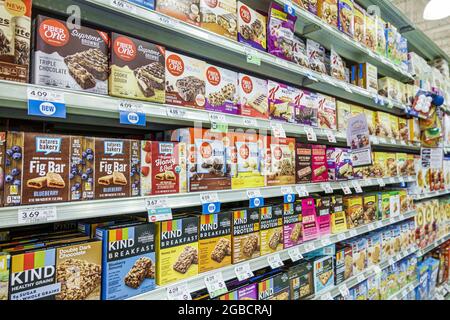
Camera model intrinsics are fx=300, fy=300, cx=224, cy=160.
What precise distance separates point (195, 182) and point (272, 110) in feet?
2.14

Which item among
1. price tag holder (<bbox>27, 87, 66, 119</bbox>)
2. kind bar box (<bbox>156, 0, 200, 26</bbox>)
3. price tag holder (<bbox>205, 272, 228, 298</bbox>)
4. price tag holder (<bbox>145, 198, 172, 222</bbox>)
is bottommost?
price tag holder (<bbox>205, 272, 228, 298</bbox>)

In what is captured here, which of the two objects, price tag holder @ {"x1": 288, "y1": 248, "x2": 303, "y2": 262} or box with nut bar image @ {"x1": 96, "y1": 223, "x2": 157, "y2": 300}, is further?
price tag holder @ {"x1": 288, "y1": 248, "x2": 303, "y2": 262}

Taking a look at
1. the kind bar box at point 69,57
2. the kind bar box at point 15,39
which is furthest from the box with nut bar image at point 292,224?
the kind bar box at point 15,39

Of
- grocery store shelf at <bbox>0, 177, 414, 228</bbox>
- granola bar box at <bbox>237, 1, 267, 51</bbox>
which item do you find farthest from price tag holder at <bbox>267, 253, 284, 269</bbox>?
granola bar box at <bbox>237, 1, 267, 51</bbox>

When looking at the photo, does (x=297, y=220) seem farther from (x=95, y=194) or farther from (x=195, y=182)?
(x=95, y=194)

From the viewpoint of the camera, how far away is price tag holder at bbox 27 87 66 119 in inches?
33.1

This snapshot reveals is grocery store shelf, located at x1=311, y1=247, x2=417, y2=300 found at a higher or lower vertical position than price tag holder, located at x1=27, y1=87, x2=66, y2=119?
lower

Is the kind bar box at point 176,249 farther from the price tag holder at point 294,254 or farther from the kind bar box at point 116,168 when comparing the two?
the price tag holder at point 294,254

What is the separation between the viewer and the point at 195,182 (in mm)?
1262

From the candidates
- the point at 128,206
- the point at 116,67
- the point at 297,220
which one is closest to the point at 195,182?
the point at 128,206

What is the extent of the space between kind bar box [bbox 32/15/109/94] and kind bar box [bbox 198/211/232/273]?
2.25ft

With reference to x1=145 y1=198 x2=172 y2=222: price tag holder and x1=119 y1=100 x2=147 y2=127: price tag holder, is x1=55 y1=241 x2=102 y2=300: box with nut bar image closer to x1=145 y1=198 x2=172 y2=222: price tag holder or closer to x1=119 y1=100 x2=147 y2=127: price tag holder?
x1=145 y1=198 x2=172 y2=222: price tag holder

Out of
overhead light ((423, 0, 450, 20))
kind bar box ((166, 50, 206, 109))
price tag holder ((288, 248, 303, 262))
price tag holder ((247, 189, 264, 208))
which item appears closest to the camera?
kind bar box ((166, 50, 206, 109))

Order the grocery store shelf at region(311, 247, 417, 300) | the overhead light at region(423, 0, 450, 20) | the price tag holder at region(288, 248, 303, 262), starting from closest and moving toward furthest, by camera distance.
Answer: the price tag holder at region(288, 248, 303, 262) → the grocery store shelf at region(311, 247, 417, 300) → the overhead light at region(423, 0, 450, 20)
